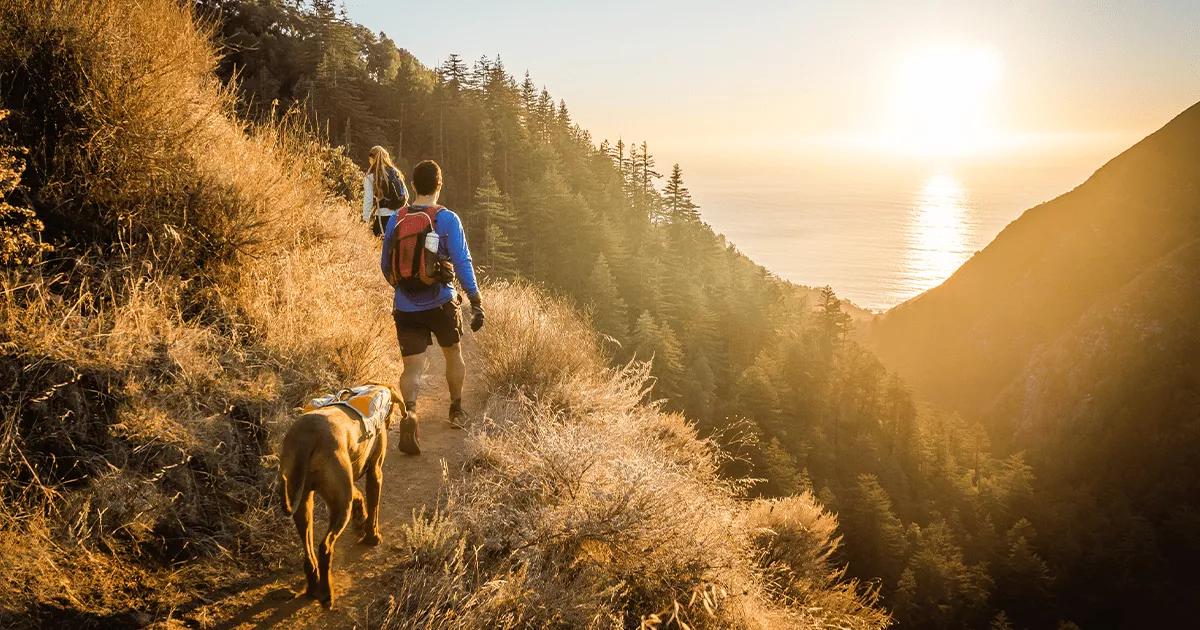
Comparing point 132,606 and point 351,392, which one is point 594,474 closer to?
point 351,392

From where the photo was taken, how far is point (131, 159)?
364 centimetres

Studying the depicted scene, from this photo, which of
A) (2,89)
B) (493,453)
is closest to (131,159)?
(2,89)

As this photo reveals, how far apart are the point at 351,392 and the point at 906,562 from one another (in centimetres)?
4789

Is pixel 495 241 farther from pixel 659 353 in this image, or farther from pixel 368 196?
pixel 368 196

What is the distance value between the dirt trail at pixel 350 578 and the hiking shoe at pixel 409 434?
6 centimetres

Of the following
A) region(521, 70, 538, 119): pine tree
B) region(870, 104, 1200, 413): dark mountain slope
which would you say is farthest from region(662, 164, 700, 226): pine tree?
region(870, 104, 1200, 413): dark mountain slope

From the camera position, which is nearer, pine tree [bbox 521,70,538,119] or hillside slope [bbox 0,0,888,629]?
hillside slope [bbox 0,0,888,629]

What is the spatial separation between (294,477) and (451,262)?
6.42 ft

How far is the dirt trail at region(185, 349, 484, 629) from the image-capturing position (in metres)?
2.57

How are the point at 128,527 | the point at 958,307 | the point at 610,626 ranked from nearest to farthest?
1. the point at 128,527
2. the point at 610,626
3. the point at 958,307

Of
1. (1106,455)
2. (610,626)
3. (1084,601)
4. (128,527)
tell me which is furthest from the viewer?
(1106,455)

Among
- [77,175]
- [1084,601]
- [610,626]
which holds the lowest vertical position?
[1084,601]

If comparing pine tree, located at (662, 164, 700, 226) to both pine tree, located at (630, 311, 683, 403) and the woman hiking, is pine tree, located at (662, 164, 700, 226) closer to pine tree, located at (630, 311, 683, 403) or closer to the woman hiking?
pine tree, located at (630, 311, 683, 403)

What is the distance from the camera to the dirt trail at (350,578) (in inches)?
101
